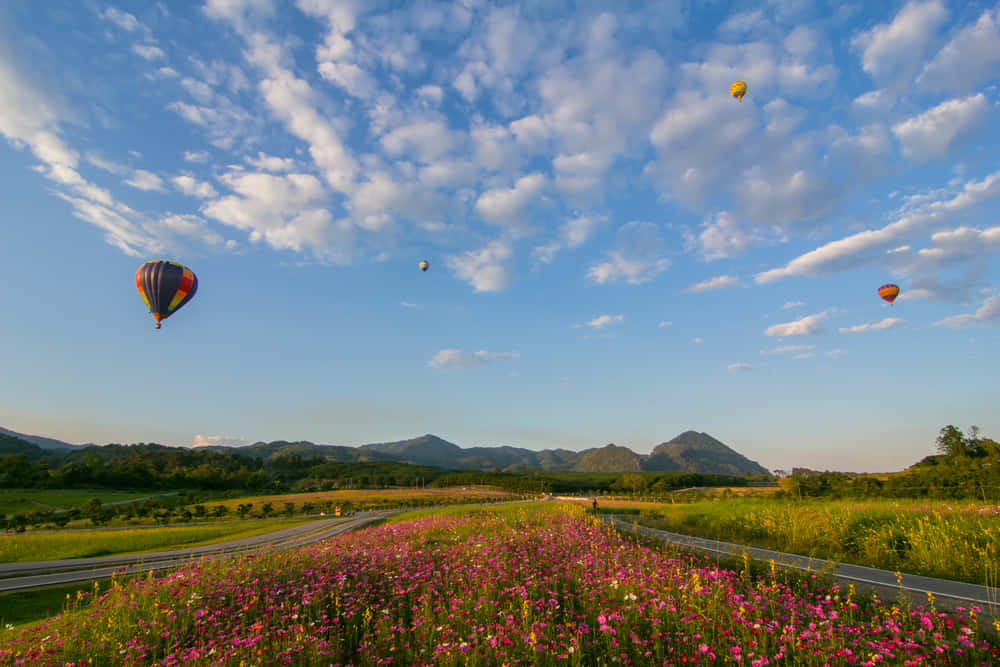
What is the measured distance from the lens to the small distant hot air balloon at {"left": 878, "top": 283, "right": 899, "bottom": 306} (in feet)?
129

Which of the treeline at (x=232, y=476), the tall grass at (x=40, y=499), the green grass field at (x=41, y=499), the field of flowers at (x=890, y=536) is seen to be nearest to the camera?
the field of flowers at (x=890, y=536)

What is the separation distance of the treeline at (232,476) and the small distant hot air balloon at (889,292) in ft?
189

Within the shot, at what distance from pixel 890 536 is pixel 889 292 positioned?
1464 inches

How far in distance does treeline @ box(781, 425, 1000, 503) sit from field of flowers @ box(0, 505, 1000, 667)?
73.5 feet

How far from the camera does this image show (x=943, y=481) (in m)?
34.2

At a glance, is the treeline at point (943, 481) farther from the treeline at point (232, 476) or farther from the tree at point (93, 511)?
the tree at point (93, 511)

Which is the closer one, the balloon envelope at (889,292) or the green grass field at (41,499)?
the balloon envelope at (889,292)

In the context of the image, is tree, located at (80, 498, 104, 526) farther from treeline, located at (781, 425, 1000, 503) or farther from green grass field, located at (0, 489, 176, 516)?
treeline, located at (781, 425, 1000, 503)

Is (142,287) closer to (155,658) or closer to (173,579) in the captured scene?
(173,579)

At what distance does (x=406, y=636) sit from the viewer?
6266 mm

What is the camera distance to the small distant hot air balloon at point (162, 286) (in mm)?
31938

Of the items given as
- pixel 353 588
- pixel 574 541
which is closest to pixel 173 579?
pixel 353 588

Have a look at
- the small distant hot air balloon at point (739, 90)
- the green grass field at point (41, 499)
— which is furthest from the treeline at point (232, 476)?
the small distant hot air balloon at point (739, 90)

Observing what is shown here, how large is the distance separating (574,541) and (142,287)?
36.4m
